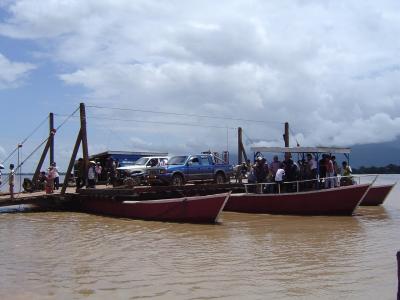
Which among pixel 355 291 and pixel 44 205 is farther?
pixel 44 205

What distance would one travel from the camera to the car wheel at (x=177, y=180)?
21.6 metres

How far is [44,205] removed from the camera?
22.5m

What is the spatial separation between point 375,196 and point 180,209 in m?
12.6

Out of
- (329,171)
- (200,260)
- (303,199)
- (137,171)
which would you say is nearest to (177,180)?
(137,171)

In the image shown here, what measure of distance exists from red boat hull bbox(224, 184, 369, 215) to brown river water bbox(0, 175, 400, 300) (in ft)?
6.99

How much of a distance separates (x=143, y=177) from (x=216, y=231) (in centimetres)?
743

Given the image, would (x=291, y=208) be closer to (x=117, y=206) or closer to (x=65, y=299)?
(x=117, y=206)

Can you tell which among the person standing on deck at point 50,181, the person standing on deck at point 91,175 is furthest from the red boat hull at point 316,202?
the person standing on deck at point 50,181

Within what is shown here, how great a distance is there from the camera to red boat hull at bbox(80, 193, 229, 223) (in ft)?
55.2

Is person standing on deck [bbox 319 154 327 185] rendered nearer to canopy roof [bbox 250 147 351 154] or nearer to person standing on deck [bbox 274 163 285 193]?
canopy roof [bbox 250 147 351 154]

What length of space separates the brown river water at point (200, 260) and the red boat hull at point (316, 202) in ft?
6.99

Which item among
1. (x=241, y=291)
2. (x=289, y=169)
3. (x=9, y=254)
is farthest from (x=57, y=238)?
(x=289, y=169)

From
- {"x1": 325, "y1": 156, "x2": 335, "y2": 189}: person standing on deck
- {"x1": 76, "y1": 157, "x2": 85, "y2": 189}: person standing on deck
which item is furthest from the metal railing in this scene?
{"x1": 76, "y1": 157, "x2": 85, "y2": 189}: person standing on deck

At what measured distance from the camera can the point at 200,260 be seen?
10.2 m
